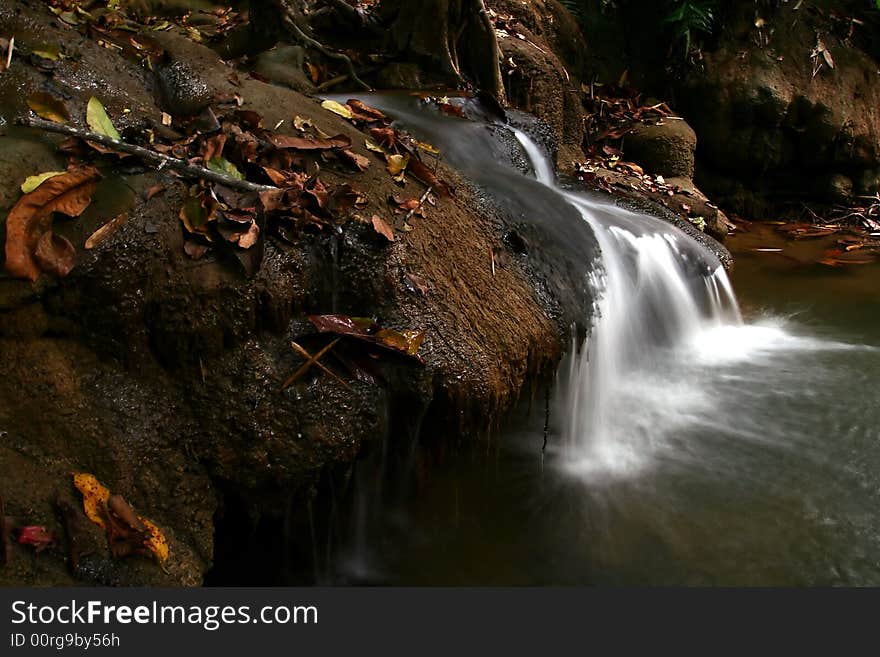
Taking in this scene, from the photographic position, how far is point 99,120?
2.72 m

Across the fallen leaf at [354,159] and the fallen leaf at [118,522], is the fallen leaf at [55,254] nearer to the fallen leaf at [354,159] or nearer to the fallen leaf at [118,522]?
the fallen leaf at [118,522]

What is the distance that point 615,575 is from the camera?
Answer: 318 cm

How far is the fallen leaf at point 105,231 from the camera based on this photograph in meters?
2.39

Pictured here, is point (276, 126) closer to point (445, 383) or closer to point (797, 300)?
point (445, 383)

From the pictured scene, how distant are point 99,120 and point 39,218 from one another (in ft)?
1.93

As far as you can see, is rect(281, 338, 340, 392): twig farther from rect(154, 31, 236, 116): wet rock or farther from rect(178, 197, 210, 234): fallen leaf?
rect(154, 31, 236, 116): wet rock

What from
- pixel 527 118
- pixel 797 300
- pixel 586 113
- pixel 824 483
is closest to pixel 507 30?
pixel 586 113

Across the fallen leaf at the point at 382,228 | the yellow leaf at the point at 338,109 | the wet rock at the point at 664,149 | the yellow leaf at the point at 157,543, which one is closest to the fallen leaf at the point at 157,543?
the yellow leaf at the point at 157,543

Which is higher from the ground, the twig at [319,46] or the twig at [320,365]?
the twig at [319,46]

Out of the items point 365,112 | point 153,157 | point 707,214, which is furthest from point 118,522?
point 707,214

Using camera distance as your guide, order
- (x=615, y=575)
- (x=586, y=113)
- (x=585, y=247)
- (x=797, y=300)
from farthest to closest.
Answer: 1. (x=586, y=113)
2. (x=797, y=300)
3. (x=585, y=247)
4. (x=615, y=575)

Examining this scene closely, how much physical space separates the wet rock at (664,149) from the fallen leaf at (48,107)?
6871mm

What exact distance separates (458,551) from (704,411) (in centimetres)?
200

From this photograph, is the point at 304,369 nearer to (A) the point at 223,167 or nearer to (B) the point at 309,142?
(A) the point at 223,167
